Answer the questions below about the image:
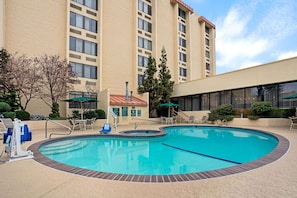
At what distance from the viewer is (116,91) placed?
2214cm

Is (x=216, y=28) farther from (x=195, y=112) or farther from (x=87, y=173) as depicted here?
(x=87, y=173)

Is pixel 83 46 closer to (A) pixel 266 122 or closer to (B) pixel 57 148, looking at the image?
(B) pixel 57 148

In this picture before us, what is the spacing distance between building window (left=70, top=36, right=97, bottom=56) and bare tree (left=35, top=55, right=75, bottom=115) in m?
3.34

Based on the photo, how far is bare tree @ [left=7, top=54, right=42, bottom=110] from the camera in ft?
46.3

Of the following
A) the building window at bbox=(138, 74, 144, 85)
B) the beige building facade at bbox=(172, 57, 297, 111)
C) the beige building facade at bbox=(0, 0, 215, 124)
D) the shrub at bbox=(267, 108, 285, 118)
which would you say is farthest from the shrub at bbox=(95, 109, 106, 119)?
the shrub at bbox=(267, 108, 285, 118)

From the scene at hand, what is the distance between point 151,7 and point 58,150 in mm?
25104

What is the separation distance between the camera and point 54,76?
52.4 feet

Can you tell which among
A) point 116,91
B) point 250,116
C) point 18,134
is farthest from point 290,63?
point 18,134

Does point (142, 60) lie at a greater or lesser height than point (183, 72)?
greater

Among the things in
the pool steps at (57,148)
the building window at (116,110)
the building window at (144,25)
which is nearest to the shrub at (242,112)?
the building window at (116,110)

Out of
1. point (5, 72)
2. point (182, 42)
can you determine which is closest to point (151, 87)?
point (182, 42)

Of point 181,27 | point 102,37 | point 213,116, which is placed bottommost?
point 213,116

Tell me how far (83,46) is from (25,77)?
24.4 feet

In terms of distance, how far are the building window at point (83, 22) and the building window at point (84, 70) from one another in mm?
4326
